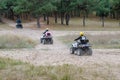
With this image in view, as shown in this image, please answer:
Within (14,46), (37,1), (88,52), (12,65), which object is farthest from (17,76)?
(37,1)

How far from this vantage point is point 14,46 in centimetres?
2681

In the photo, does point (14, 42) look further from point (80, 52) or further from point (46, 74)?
point (46, 74)

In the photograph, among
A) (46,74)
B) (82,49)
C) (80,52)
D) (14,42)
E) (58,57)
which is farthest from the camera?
(14,42)

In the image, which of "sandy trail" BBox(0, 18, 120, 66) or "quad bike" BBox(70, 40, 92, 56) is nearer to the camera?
"sandy trail" BBox(0, 18, 120, 66)

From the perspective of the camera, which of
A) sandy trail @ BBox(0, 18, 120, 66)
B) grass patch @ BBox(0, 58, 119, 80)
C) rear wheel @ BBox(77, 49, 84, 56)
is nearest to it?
grass patch @ BBox(0, 58, 119, 80)

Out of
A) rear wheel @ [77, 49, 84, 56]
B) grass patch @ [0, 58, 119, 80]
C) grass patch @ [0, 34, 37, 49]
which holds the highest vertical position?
grass patch @ [0, 34, 37, 49]

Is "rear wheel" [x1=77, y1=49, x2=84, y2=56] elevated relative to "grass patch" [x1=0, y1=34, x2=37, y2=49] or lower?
lower

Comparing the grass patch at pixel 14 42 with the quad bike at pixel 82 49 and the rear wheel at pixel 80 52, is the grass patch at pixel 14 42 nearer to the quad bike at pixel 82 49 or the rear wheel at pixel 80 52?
the quad bike at pixel 82 49

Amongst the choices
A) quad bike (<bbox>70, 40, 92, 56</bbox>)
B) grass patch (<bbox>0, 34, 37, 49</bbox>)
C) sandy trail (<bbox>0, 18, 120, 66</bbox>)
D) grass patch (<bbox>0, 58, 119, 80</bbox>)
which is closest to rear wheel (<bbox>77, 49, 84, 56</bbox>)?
quad bike (<bbox>70, 40, 92, 56</bbox>)

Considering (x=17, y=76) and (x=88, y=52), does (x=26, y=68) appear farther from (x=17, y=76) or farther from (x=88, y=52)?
(x=88, y=52)

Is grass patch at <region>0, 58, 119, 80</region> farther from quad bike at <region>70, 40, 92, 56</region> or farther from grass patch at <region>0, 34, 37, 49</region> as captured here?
grass patch at <region>0, 34, 37, 49</region>

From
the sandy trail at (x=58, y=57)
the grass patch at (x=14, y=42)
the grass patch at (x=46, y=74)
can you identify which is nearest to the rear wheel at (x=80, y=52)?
the sandy trail at (x=58, y=57)

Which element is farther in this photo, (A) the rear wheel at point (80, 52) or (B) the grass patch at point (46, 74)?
(A) the rear wheel at point (80, 52)

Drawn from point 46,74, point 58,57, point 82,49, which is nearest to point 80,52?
point 82,49
